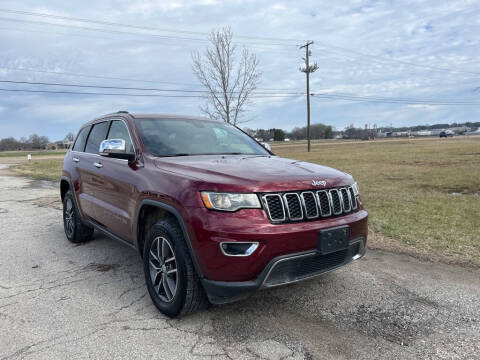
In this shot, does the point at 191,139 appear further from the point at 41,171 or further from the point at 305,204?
the point at 41,171

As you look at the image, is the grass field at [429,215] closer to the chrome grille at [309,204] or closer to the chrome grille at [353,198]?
the chrome grille at [353,198]

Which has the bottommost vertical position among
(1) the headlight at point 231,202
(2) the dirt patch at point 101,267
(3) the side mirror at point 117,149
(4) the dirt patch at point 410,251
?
(4) the dirt patch at point 410,251

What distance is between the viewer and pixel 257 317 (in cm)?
311

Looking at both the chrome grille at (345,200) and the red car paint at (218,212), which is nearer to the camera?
the red car paint at (218,212)

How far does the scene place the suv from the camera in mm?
2609

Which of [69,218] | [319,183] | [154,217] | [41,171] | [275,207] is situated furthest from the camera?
[41,171]

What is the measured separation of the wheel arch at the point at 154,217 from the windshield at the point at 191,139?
1.80ft

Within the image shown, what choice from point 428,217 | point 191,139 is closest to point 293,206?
point 191,139

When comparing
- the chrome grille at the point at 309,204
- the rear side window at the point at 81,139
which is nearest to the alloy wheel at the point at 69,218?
the rear side window at the point at 81,139

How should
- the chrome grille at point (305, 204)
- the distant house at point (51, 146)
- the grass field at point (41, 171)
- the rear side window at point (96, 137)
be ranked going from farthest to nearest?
1. the distant house at point (51, 146)
2. the grass field at point (41, 171)
3. the rear side window at point (96, 137)
4. the chrome grille at point (305, 204)

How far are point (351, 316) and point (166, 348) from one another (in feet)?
5.06

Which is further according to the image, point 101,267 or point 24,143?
point 24,143

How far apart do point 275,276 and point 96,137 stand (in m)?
3.32

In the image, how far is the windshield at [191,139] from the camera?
3.71 metres
